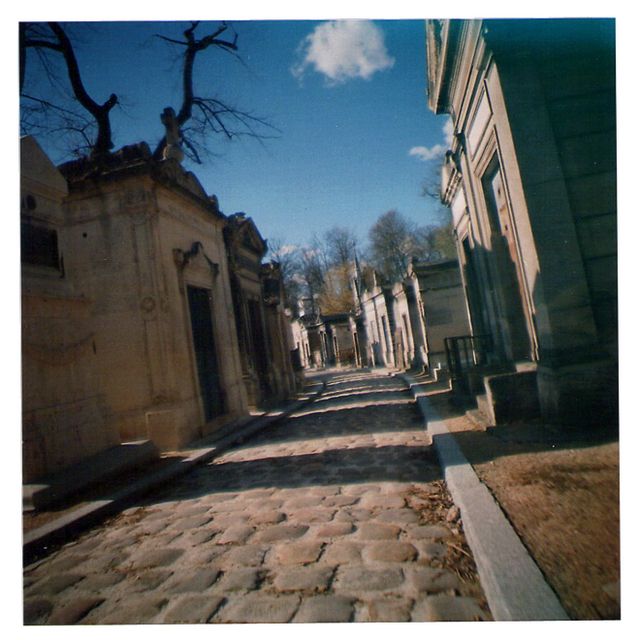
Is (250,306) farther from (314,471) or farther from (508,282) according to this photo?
(314,471)

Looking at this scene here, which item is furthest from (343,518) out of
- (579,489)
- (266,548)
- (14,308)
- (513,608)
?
(14,308)

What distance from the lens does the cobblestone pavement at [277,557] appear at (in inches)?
72.5

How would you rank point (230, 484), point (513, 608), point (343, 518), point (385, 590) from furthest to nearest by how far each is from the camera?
point (230, 484) → point (343, 518) → point (385, 590) → point (513, 608)

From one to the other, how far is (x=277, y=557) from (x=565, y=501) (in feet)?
5.81

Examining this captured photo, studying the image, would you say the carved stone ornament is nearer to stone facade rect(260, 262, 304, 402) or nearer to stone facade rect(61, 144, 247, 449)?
stone facade rect(61, 144, 247, 449)

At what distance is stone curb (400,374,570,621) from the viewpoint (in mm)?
1584

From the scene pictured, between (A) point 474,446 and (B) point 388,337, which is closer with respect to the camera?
(A) point 474,446

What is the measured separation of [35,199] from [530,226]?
17.2 feet

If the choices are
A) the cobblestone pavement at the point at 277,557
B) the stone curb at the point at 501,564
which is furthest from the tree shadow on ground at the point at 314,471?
the stone curb at the point at 501,564

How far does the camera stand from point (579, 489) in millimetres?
2455

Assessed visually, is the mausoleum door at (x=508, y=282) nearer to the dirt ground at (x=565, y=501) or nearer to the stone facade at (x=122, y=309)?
the dirt ground at (x=565, y=501)

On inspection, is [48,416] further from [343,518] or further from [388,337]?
[388,337]

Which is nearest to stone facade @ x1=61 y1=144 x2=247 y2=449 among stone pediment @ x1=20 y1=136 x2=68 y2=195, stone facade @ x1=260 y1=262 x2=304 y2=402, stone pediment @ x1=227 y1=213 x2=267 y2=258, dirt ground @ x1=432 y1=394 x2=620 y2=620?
stone pediment @ x1=20 y1=136 x2=68 y2=195

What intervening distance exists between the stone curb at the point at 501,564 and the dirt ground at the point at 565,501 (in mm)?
56
